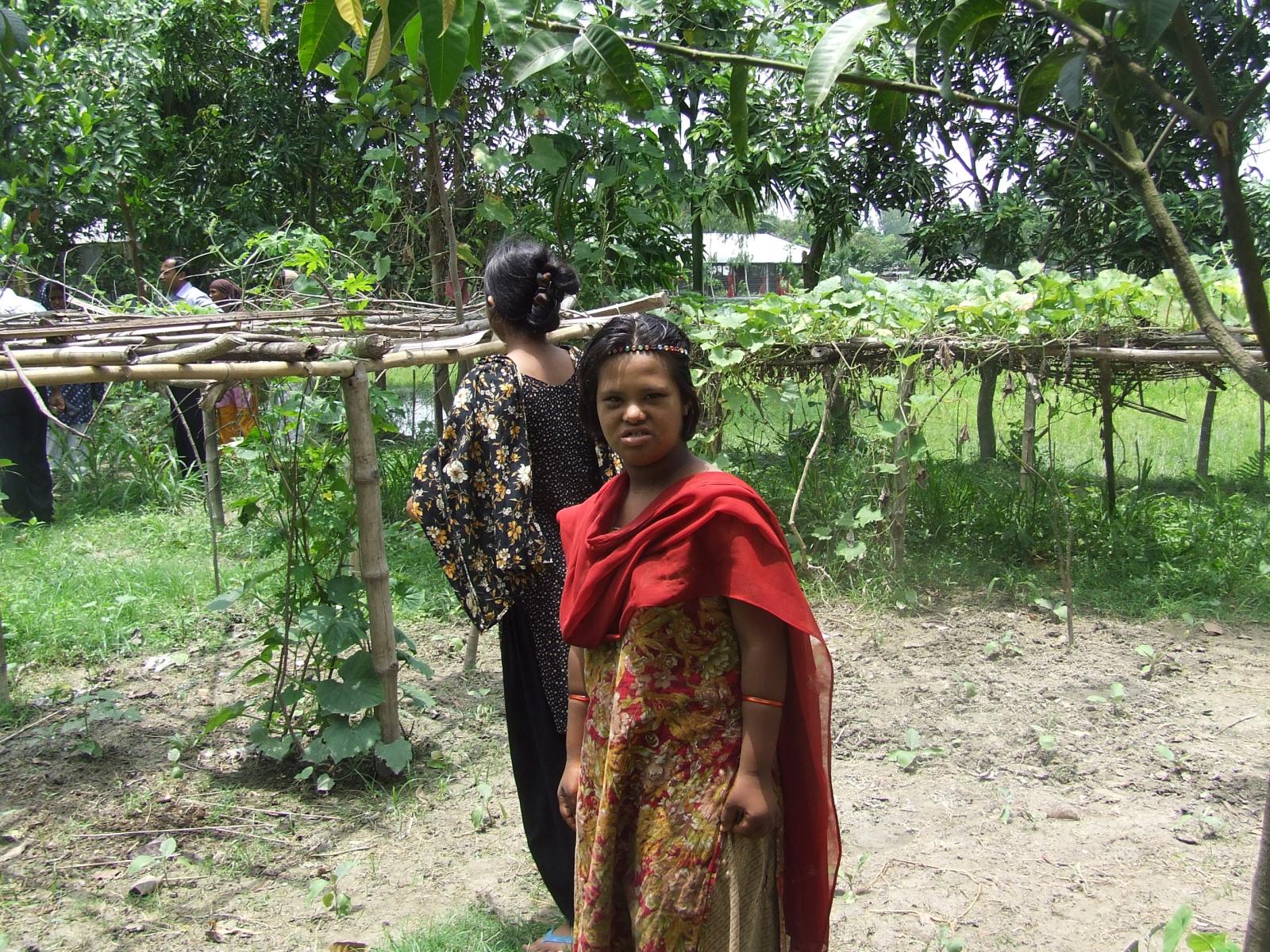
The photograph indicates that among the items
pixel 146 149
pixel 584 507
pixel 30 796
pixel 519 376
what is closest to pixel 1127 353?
pixel 519 376

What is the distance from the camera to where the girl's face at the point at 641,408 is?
180 centimetres

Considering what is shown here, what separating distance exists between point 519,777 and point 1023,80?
2.00m

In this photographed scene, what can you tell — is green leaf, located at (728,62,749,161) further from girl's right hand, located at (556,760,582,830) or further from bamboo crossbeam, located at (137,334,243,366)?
bamboo crossbeam, located at (137,334,243,366)

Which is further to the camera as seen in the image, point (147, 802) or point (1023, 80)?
point (147, 802)

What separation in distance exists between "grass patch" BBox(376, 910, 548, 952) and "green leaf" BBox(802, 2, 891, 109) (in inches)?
92.1

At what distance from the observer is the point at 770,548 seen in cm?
169

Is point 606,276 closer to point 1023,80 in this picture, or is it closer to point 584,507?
point 584,507

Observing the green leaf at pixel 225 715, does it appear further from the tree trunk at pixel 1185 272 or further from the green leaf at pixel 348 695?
the tree trunk at pixel 1185 272

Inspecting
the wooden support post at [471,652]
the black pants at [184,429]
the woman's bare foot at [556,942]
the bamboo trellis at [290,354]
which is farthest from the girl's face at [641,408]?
the black pants at [184,429]

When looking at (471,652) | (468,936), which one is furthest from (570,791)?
(471,652)

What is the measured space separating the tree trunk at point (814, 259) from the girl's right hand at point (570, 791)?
262 inches

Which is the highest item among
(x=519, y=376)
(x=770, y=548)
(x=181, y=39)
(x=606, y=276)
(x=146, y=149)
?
(x=181, y=39)

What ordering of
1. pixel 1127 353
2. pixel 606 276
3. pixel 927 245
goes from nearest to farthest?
1. pixel 1127 353
2. pixel 606 276
3. pixel 927 245

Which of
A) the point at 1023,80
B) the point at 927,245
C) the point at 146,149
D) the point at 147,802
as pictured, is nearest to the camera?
the point at 1023,80
